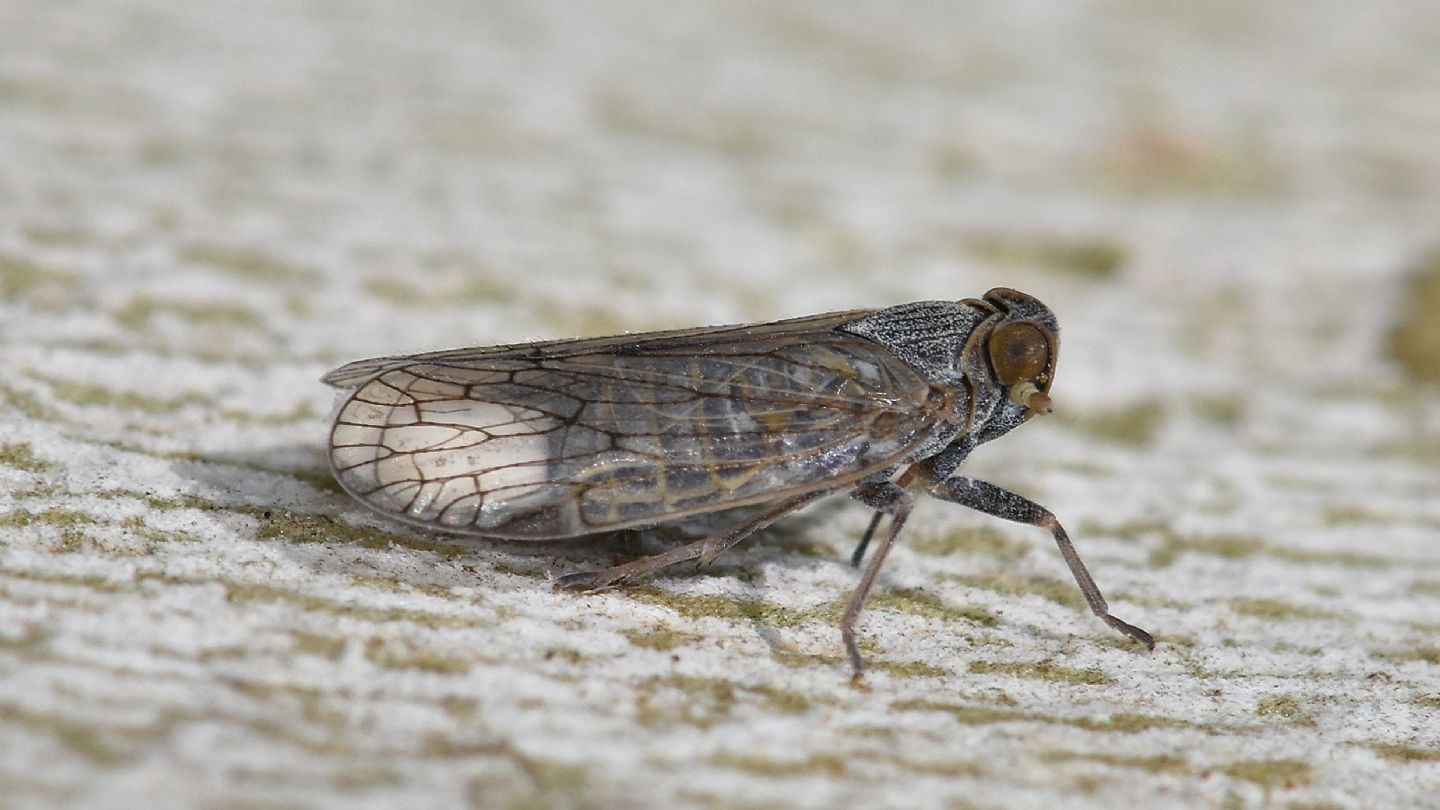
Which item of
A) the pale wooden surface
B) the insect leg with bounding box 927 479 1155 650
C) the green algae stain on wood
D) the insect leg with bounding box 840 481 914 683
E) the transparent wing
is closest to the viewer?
the pale wooden surface

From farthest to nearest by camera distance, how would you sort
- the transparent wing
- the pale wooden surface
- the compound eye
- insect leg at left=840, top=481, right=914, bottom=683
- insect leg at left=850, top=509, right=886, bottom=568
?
insect leg at left=850, top=509, right=886, bottom=568 < the compound eye < insect leg at left=840, top=481, right=914, bottom=683 < the transparent wing < the pale wooden surface

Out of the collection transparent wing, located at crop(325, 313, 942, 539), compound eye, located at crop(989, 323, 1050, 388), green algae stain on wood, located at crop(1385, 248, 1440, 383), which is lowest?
transparent wing, located at crop(325, 313, 942, 539)

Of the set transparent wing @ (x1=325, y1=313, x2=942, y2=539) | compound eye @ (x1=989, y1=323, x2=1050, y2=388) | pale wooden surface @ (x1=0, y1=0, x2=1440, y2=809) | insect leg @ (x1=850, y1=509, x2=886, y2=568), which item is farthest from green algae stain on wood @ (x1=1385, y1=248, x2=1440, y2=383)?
transparent wing @ (x1=325, y1=313, x2=942, y2=539)

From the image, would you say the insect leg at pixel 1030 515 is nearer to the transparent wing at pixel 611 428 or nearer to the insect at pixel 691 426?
the insect at pixel 691 426

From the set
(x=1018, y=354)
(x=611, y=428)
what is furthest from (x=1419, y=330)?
(x=611, y=428)

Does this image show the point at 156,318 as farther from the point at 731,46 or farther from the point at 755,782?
the point at 731,46

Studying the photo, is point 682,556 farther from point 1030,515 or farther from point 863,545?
point 1030,515

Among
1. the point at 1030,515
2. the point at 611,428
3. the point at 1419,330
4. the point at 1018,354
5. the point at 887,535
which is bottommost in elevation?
the point at 887,535

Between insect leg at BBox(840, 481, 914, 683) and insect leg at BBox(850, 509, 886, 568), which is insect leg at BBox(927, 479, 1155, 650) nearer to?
insect leg at BBox(840, 481, 914, 683)
